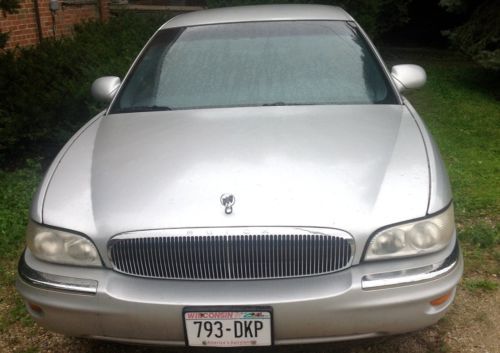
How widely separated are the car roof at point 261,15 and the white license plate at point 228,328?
2218 millimetres

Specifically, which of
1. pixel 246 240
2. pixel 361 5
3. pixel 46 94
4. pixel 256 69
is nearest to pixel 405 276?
pixel 246 240

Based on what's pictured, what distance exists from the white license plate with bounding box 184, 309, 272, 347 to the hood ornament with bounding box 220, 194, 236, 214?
0.39m

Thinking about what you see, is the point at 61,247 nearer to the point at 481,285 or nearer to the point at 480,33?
the point at 481,285

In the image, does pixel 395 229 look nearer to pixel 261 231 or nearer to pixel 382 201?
pixel 382 201

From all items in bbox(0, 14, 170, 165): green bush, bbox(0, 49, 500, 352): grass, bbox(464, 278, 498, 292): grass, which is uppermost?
bbox(0, 14, 170, 165): green bush

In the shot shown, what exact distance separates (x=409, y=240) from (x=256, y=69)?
5.16ft

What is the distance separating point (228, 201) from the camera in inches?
89.4

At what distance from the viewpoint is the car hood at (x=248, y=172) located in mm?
2236

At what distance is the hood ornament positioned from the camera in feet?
7.32

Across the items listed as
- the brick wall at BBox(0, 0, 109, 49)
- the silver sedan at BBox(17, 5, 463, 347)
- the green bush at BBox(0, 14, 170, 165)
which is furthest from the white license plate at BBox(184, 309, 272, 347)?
the brick wall at BBox(0, 0, 109, 49)

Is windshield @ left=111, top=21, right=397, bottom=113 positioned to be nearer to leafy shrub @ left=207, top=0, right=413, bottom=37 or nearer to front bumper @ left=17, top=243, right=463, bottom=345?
front bumper @ left=17, top=243, right=463, bottom=345

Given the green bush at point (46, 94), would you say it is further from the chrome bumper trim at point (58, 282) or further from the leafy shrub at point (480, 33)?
the leafy shrub at point (480, 33)

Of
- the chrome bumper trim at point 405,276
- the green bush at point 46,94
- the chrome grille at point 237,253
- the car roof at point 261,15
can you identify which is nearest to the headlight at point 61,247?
the chrome grille at point 237,253

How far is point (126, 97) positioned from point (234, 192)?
1.43 metres
